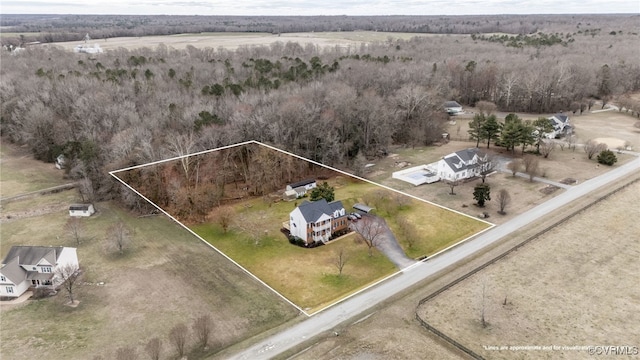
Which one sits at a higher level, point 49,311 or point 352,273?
point 352,273

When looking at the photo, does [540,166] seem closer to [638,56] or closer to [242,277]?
[242,277]

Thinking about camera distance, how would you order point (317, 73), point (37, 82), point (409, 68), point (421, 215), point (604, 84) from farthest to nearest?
point (604, 84) < point (409, 68) < point (317, 73) < point (37, 82) < point (421, 215)

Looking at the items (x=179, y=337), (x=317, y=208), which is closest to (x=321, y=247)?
(x=317, y=208)

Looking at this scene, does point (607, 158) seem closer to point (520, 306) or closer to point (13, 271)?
point (520, 306)

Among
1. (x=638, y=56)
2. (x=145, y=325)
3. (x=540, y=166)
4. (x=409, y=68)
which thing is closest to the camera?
(x=145, y=325)

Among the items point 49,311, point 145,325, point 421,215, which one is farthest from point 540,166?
point 49,311

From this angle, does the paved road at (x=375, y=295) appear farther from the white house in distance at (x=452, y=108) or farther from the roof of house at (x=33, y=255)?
the white house in distance at (x=452, y=108)
